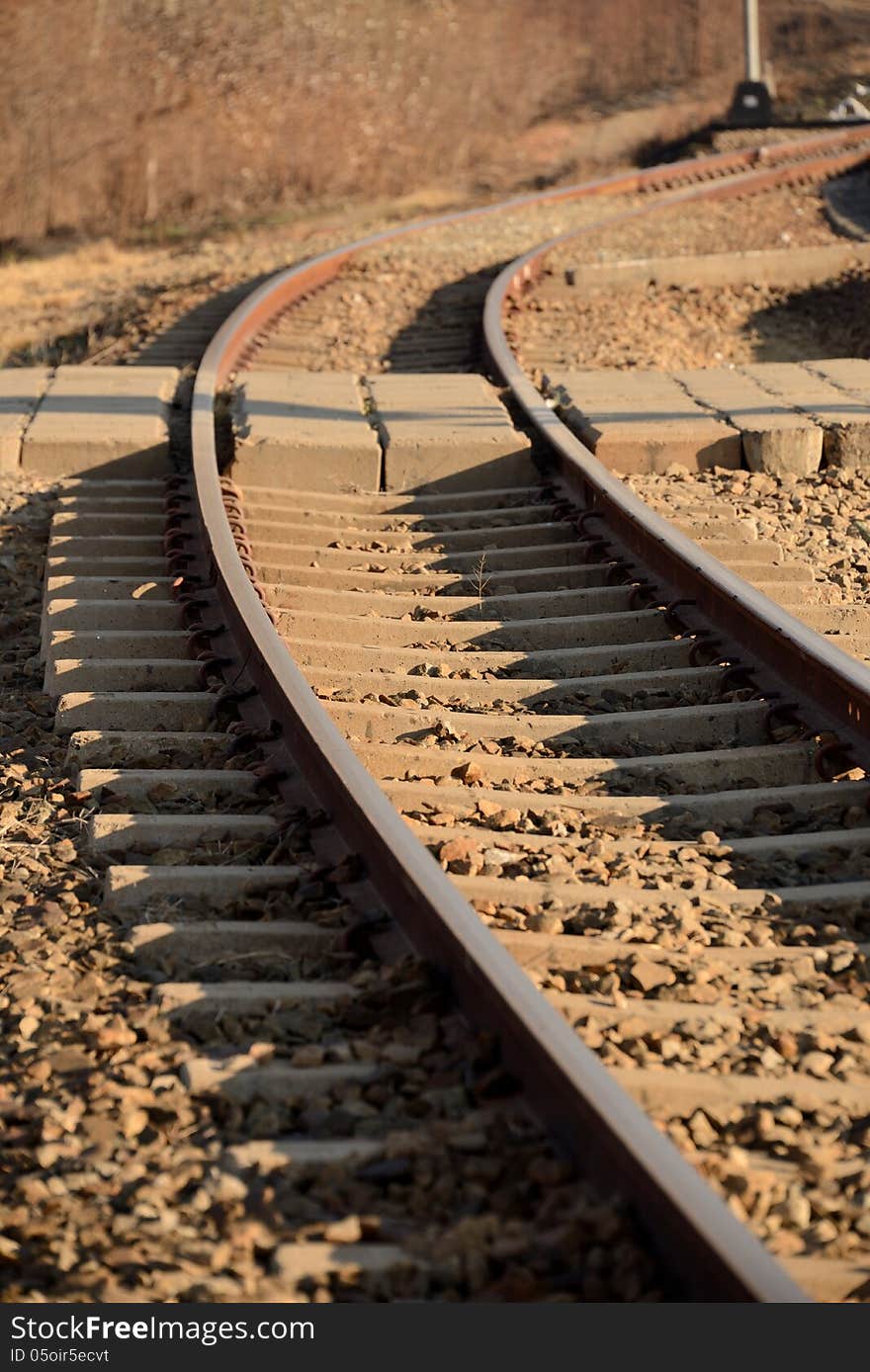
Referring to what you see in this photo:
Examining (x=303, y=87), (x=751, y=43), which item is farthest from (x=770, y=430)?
(x=303, y=87)

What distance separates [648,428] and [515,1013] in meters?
5.13

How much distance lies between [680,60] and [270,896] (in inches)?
1363

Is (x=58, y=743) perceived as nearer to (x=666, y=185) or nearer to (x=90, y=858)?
(x=90, y=858)

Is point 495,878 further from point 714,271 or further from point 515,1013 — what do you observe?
point 714,271

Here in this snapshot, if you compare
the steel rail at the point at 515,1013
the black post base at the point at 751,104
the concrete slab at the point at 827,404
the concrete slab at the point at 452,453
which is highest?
the steel rail at the point at 515,1013

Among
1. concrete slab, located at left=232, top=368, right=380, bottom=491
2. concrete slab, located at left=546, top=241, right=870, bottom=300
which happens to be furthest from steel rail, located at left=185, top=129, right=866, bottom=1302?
concrete slab, located at left=546, top=241, right=870, bottom=300

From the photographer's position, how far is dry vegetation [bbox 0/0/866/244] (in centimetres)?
2388

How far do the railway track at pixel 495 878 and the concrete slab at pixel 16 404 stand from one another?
1.46m

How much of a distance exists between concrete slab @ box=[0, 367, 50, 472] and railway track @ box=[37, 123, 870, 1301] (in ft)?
4.79

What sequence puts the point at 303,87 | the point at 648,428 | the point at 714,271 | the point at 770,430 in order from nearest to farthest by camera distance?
1. the point at 770,430
2. the point at 648,428
3. the point at 714,271
4. the point at 303,87

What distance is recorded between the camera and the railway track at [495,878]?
9.34 feet

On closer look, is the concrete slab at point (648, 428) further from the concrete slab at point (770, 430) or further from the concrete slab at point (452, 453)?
the concrete slab at point (452, 453)

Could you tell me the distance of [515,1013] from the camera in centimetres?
309

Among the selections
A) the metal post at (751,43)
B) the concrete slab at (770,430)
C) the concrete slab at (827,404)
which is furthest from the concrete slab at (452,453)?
the metal post at (751,43)
